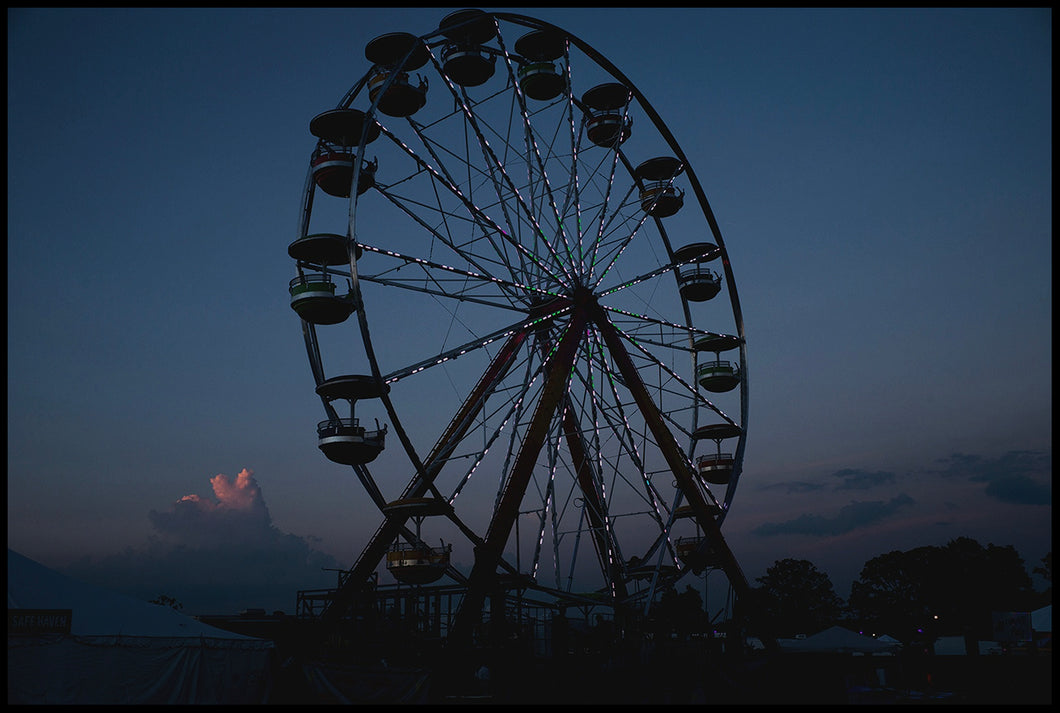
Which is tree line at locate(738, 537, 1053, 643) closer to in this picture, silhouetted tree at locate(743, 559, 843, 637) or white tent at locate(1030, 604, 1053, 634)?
silhouetted tree at locate(743, 559, 843, 637)

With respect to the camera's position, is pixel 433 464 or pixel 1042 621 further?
pixel 1042 621

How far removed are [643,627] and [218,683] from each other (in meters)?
14.6

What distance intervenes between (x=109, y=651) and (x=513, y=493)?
1189 centimetres

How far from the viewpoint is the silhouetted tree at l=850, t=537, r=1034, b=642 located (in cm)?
7788

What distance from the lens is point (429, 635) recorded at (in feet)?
88.3

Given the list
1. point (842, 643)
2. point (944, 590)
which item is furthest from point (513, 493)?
point (944, 590)

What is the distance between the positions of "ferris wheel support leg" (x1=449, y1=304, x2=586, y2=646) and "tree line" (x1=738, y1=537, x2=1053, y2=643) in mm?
55222

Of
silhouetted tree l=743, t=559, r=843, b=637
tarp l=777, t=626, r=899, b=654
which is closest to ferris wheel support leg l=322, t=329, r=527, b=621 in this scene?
tarp l=777, t=626, r=899, b=654

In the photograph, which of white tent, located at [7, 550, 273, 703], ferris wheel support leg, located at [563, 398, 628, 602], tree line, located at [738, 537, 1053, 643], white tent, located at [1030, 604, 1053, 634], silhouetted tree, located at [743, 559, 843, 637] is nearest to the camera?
white tent, located at [7, 550, 273, 703]

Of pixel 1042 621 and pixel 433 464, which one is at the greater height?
pixel 433 464

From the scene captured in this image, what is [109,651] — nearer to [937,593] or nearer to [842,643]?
[842,643]

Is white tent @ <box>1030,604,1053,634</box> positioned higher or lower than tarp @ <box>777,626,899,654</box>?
higher

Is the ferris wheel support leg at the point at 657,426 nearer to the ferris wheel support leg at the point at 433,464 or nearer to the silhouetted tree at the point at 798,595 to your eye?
the ferris wheel support leg at the point at 433,464

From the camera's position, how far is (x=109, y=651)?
52.0 feet
